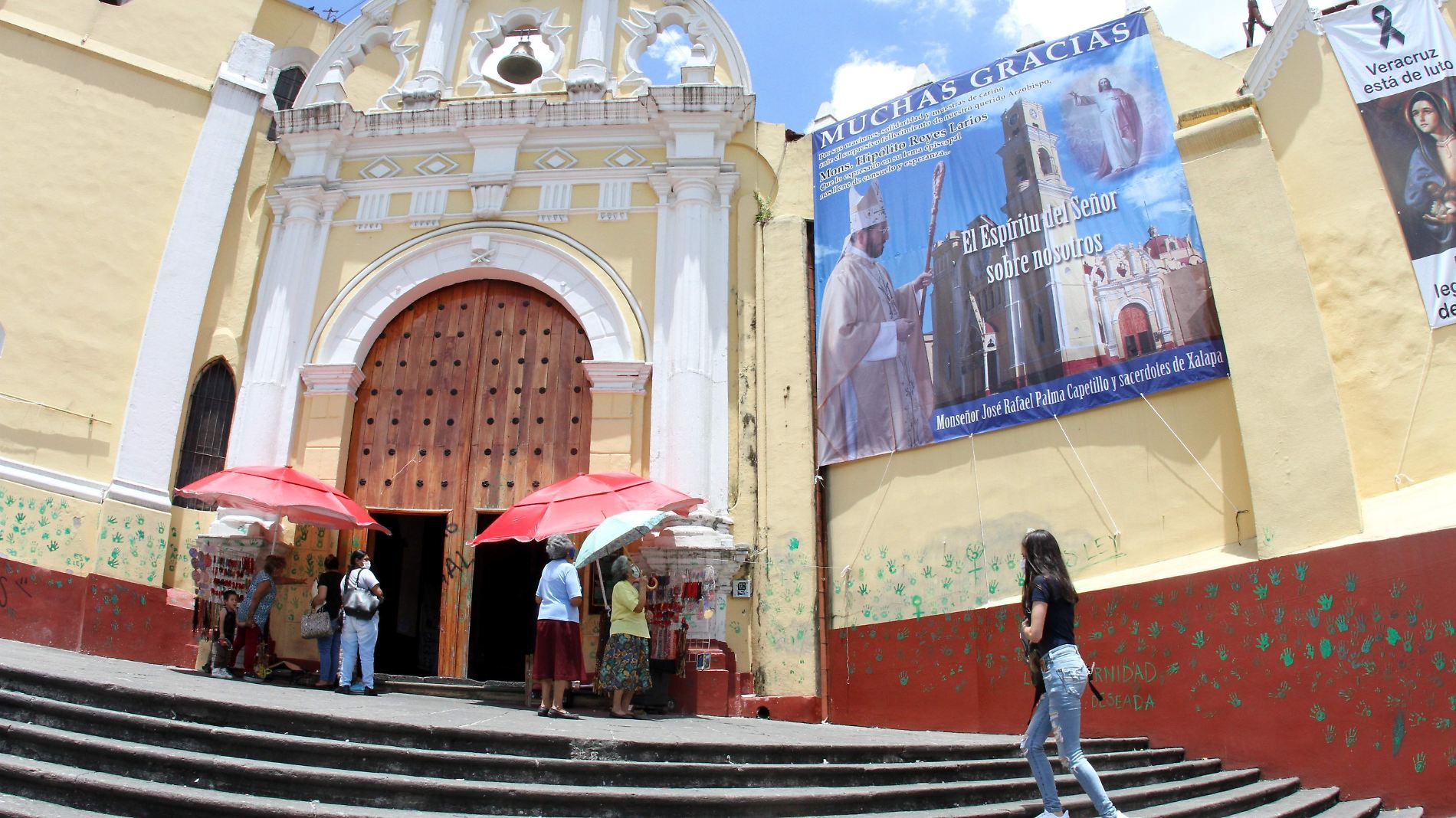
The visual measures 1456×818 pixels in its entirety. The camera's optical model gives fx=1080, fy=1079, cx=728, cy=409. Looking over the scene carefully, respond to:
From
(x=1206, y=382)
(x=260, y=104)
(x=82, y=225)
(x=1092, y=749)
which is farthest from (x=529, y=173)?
(x=1092, y=749)

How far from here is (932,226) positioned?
10211 mm

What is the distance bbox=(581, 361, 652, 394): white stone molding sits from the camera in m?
10.3

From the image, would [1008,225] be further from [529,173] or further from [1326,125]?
[529,173]

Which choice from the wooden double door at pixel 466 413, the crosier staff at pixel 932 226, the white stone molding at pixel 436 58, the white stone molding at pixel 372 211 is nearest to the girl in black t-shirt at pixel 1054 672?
the crosier staff at pixel 932 226

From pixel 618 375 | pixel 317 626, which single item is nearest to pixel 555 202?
pixel 618 375

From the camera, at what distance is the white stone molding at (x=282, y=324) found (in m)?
10.5

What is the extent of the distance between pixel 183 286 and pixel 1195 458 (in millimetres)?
9493

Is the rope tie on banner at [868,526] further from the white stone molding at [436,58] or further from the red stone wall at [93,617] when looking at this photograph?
the white stone molding at [436,58]

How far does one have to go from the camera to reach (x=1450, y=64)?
8.13 metres

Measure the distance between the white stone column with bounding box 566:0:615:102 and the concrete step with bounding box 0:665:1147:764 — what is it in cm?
739

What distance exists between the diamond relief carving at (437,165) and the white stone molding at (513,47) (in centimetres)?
83

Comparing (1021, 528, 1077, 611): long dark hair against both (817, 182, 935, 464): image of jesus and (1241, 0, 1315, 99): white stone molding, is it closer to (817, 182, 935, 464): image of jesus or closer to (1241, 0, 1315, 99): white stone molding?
(817, 182, 935, 464): image of jesus

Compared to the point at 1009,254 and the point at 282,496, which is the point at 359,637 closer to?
the point at 282,496

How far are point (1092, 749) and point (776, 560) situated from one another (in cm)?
341
